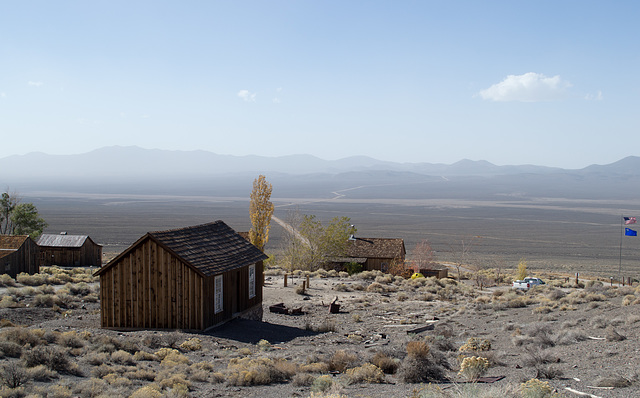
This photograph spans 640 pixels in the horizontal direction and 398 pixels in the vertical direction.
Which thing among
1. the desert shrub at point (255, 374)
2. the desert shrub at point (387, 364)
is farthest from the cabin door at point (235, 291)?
the desert shrub at point (387, 364)

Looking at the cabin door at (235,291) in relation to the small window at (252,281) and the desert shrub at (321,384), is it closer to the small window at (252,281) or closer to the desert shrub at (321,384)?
the small window at (252,281)

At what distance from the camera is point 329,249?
48500 mm

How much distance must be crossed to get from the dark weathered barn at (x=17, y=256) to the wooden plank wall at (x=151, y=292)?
16831mm

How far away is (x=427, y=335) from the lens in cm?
1925

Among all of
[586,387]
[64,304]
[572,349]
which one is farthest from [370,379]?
[64,304]

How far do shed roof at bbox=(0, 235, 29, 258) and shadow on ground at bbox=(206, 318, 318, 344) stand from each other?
19403mm

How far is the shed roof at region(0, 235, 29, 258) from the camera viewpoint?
3264 cm

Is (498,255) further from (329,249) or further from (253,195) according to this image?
(253,195)

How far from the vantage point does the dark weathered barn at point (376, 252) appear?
48688mm

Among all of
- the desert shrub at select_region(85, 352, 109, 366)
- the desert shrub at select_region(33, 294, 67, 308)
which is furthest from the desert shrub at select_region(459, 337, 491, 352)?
the desert shrub at select_region(33, 294, 67, 308)

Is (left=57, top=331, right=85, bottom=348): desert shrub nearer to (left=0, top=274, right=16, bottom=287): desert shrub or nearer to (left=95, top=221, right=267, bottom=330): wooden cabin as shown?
(left=95, top=221, right=267, bottom=330): wooden cabin

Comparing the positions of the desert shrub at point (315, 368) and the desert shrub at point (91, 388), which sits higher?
the desert shrub at point (91, 388)

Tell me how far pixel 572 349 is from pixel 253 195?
2566cm

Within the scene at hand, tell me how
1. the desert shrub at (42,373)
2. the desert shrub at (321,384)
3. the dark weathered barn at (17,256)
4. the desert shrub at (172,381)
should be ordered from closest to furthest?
1. the desert shrub at (42,373)
2. the desert shrub at (321,384)
3. the desert shrub at (172,381)
4. the dark weathered barn at (17,256)
